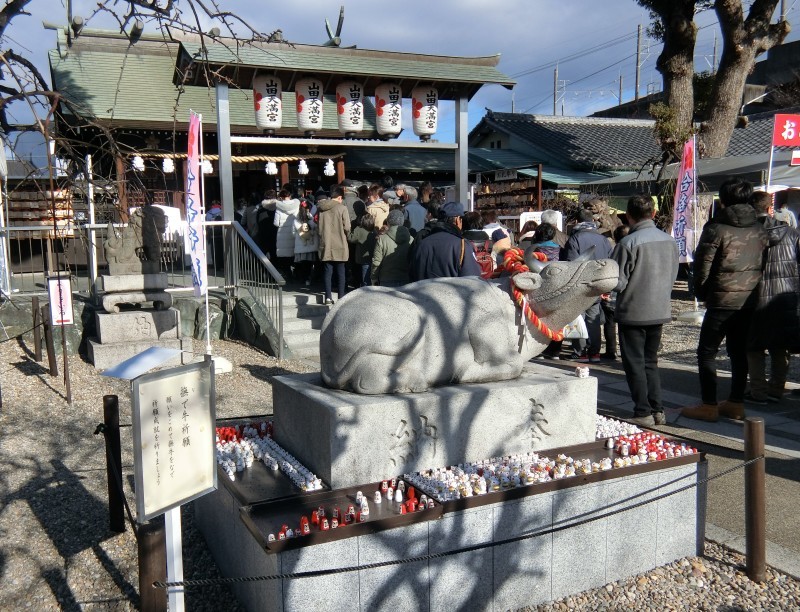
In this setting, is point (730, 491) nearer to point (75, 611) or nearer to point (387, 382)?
point (387, 382)

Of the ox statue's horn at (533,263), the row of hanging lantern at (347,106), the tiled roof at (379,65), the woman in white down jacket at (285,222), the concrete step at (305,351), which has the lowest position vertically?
the concrete step at (305,351)

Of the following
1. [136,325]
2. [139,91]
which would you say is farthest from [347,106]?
[139,91]

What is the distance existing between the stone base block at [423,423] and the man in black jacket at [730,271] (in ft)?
6.88

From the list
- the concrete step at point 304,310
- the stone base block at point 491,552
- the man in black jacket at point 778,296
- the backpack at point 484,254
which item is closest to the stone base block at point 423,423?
the stone base block at point 491,552

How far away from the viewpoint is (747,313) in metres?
5.95

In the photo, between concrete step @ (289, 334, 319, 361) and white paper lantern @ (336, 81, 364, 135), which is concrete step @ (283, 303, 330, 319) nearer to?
concrete step @ (289, 334, 319, 361)

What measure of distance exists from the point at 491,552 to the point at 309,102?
9454mm

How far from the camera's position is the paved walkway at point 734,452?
13.8 feet

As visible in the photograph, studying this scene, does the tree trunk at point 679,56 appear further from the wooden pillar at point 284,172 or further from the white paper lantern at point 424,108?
the wooden pillar at point 284,172

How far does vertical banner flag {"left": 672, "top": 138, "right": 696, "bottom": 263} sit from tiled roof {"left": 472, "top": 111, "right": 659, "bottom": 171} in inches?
415

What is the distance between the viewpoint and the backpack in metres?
7.22

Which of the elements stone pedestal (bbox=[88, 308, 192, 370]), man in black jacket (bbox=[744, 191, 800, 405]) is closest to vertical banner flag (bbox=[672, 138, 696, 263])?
man in black jacket (bbox=[744, 191, 800, 405])

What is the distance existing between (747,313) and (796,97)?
22.7m

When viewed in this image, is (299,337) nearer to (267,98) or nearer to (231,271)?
(231,271)
